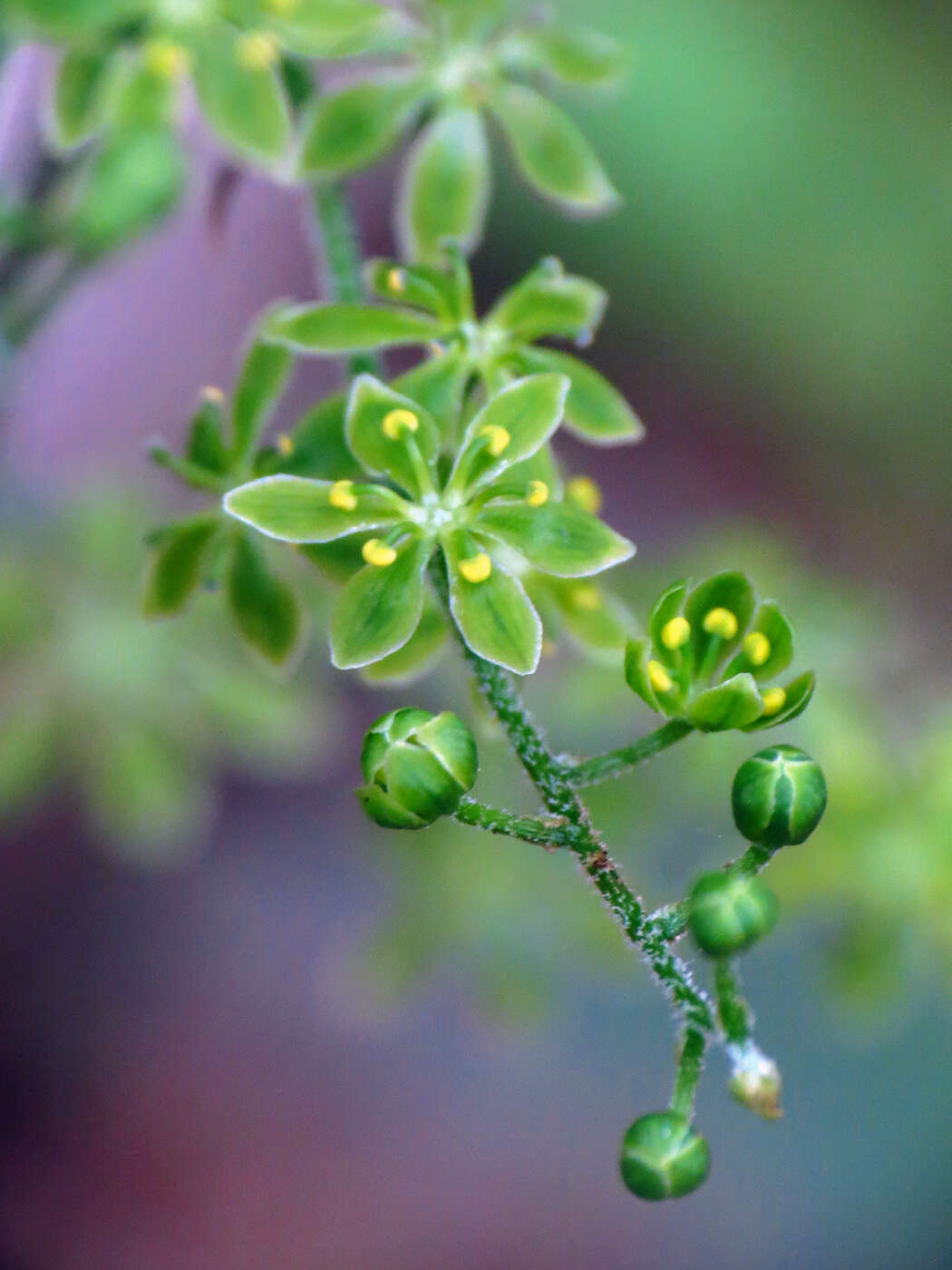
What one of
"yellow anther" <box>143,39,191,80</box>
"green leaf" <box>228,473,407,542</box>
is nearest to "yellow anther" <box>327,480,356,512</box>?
"green leaf" <box>228,473,407,542</box>

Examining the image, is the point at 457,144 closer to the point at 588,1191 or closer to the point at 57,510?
the point at 57,510

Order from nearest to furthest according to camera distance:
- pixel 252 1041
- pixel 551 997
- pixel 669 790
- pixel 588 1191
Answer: pixel 669 790
pixel 551 997
pixel 588 1191
pixel 252 1041

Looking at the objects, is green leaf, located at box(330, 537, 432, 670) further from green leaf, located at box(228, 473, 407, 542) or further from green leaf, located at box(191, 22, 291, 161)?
green leaf, located at box(191, 22, 291, 161)

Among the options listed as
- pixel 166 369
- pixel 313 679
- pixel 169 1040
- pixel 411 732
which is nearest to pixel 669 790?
pixel 313 679

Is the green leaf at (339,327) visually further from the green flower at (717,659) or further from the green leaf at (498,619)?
the green flower at (717,659)

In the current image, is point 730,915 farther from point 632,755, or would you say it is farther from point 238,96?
point 238,96

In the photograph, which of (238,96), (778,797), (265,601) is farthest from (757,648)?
(238,96)

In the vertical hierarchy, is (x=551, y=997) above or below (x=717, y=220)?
below
